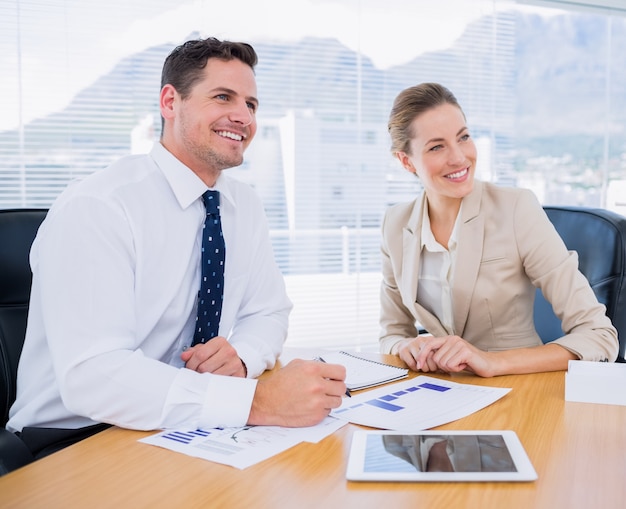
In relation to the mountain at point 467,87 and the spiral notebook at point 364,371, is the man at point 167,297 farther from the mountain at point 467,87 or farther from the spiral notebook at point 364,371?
the mountain at point 467,87

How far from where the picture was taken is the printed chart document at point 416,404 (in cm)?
113

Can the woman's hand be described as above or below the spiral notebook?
above

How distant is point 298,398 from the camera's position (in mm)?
1114

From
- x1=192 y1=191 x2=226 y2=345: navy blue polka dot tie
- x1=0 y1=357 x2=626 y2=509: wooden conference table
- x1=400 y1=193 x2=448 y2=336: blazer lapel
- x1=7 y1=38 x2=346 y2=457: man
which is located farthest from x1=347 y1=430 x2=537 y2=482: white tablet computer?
x1=400 y1=193 x2=448 y2=336: blazer lapel

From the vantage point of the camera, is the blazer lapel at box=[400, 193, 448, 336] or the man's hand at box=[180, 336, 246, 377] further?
the blazer lapel at box=[400, 193, 448, 336]

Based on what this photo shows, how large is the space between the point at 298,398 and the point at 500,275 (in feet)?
3.28

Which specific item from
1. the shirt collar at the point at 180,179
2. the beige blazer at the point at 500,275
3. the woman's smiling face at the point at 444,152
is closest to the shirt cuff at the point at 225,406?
the shirt collar at the point at 180,179

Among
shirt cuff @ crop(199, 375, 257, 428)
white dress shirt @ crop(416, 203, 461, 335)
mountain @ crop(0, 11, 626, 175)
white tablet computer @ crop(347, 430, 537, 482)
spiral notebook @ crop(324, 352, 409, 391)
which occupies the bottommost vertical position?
spiral notebook @ crop(324, 352, 409, 391)

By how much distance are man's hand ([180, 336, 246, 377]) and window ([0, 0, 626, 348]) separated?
2.43m

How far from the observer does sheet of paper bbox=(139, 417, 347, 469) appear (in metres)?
0.99

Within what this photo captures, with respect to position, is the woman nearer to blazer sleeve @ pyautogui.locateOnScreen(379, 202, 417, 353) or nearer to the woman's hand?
blazer sleeve @ pyautogui.locateOnScreen(379, 202, 417, 353)

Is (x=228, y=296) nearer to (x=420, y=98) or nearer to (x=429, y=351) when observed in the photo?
(x=429, y=351)

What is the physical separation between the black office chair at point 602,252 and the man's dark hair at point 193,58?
121 centimetres

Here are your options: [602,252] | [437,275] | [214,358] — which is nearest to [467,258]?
[437,275]
